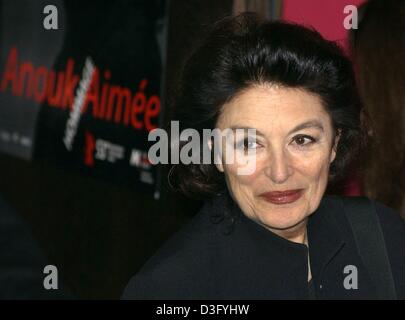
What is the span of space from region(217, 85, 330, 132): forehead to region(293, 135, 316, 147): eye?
47 mm

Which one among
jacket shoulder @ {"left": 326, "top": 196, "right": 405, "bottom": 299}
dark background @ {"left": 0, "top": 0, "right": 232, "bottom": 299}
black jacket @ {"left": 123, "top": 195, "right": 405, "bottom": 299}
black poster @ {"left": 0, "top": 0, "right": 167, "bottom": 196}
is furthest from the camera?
black poster @ {"left": 0, "top": 0, "right": 167, "bottom": 196}

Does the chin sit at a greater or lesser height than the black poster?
lesser

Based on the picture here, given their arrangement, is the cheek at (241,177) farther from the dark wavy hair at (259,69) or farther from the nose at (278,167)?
the dark wavy hair at (259,69)

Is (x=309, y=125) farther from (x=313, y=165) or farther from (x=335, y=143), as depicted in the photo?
(x=335, y=143)

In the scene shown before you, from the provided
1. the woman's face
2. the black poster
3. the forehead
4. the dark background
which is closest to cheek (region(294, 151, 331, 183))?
the woman's face

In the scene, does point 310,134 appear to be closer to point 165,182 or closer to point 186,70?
point 186,70

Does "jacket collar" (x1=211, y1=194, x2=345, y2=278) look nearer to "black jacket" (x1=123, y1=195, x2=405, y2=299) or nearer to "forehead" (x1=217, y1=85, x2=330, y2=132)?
"black jacket" (x1=123, y1=195, x2=405, y2=299)

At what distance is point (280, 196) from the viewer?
2.49m

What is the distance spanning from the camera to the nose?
2.43 meters

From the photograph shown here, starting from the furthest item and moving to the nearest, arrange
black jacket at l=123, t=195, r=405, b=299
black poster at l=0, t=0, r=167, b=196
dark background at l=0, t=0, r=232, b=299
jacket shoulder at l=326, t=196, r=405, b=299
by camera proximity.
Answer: black poster at l=0, t=0, r=167, b=196 → dark background at l=0, t=0, r=232, b=299 → jacket shoulder at l=326, t=196, r=405, b=299 → black jacket at l=123, t=195, r=405, b=299

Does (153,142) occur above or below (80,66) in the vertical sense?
below
